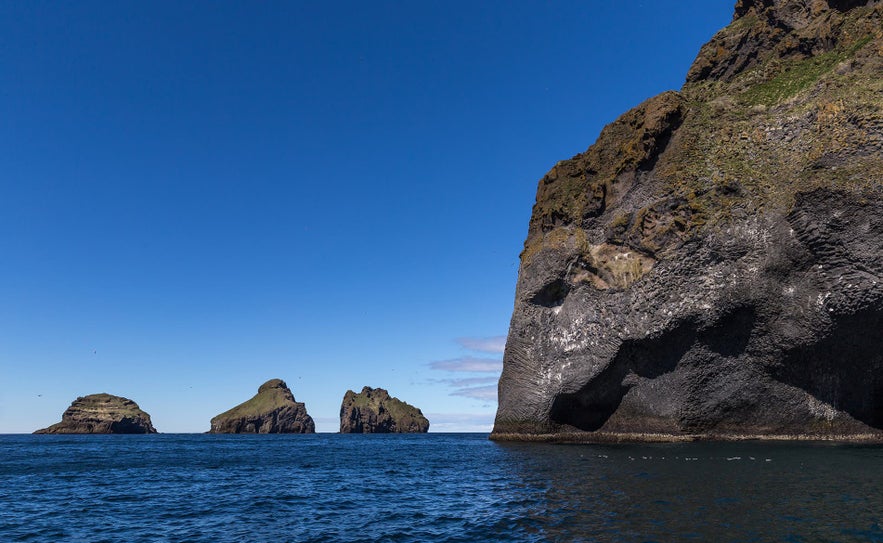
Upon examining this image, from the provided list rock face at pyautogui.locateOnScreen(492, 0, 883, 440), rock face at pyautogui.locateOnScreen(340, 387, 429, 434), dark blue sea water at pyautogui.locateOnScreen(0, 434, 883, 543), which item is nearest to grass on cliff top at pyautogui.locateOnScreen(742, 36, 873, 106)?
rock face at pyautogui.locateOnScreen(492, 0, 883, 440)

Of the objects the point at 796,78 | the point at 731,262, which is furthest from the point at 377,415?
the point at 796,78

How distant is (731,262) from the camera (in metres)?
41.6

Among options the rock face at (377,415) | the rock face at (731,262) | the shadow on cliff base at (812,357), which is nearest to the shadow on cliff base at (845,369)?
the shadow on cliff base at (812,357)

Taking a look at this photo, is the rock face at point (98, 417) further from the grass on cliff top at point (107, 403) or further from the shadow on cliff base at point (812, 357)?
the shadow on cliff base at point (812, 357)

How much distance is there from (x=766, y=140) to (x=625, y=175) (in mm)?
12344

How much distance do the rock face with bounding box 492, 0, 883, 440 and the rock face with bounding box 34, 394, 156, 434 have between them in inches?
6531

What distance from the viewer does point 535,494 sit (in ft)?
68.2

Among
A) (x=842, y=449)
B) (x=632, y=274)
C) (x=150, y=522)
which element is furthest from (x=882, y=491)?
(x=632, y=274)

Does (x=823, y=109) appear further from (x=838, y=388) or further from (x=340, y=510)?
(x=340, y=510)

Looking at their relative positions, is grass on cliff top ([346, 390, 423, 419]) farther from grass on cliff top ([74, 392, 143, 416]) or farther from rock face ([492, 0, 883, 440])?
rock face ([492, 0, 883, 440])

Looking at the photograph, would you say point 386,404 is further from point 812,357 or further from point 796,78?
point 796,78

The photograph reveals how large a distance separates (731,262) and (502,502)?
106ft

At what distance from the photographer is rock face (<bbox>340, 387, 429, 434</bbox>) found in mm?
183375

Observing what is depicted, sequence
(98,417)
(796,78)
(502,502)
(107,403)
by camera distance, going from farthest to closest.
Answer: (107,403) < (98,417) < (796,78) < (502,502)
